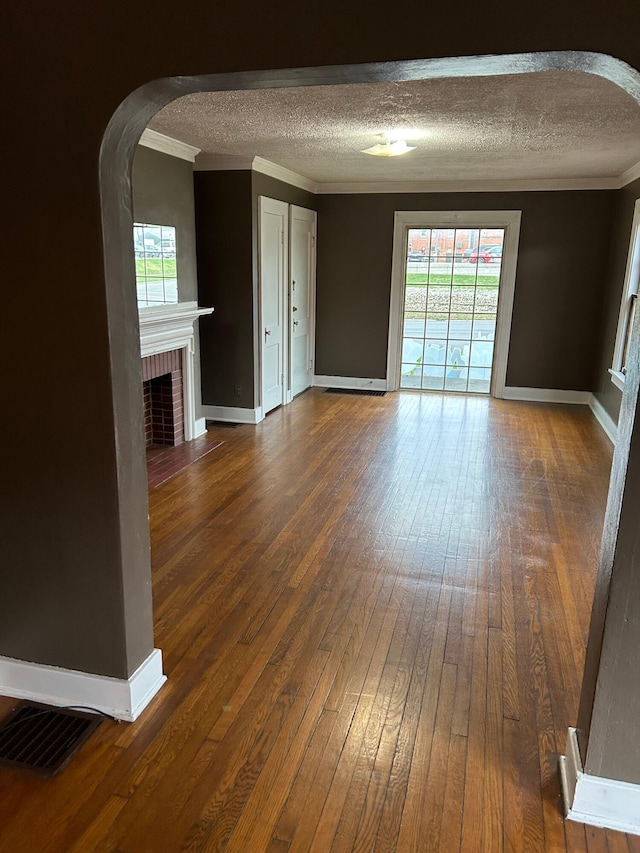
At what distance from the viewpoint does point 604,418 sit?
6.35 m

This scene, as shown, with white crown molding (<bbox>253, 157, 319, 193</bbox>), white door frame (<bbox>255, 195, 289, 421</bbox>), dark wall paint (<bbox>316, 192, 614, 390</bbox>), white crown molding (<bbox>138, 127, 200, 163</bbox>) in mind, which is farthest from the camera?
dark wall paint (<bbox>316, 192, 614, 390</bbox>)

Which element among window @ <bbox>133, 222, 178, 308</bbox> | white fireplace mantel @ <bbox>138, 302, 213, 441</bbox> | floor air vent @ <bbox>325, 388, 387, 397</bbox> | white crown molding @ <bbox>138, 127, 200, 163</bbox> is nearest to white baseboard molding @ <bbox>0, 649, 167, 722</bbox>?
white fireplace mantel @ <bbox>138, 302, 213, 441</bbox>

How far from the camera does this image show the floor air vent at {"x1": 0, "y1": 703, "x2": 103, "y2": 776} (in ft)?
6.67

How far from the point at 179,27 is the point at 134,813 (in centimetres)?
230

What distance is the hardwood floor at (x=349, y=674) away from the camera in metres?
1.85

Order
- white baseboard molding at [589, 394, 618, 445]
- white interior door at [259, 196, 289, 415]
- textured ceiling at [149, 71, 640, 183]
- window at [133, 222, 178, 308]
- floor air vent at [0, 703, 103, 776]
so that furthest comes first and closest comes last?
white interior door at [259, 196, 289, 415] < white baseboard molding at [589, 394, 618, 445] < window at [133, 222, 178, 308] < textured ceiling at [149, 71, 640, 183] < floor air vent at [0, 703, 103, 776]

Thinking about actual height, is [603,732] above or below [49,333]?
below

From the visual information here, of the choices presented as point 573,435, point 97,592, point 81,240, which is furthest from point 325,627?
point 573,435

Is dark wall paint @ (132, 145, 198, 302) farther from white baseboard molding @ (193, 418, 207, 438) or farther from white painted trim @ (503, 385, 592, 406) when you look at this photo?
white painted trim @ (503, 385, 592, 406)

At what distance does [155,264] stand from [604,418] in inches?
187

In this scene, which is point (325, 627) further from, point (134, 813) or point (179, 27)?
point (179, 27)

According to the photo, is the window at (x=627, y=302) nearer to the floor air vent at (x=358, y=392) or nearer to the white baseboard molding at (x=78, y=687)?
the floor air vent at (x=358, y=392)

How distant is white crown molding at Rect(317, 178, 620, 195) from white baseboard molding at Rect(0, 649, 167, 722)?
648cm

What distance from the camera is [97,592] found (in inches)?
85.1
